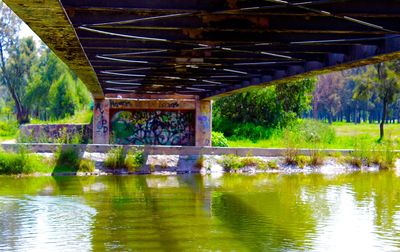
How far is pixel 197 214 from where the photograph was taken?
17281 millimetres

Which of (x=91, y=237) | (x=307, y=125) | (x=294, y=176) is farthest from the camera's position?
(x=307, y=125)

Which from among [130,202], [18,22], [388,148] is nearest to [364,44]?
[130,202]

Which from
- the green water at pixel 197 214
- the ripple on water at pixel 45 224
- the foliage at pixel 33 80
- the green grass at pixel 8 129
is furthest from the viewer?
the foliage at pixel 33 80

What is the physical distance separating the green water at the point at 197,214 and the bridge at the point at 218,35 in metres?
3.71

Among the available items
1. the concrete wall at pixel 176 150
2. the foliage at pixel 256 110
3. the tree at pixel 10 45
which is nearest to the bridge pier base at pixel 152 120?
the concrete wall at pixel 176 150

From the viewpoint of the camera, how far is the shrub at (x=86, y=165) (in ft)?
94.0

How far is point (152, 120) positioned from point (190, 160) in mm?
9538

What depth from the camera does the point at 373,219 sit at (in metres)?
16.8

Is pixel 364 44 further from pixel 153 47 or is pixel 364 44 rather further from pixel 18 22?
pixel 18 22

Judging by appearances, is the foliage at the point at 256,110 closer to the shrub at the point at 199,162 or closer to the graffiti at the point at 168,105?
the graffiti at the point at 168,105

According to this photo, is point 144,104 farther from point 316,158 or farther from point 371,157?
point 371,157

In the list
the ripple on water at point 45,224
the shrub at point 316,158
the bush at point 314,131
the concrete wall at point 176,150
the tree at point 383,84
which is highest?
the tree at point 383,84

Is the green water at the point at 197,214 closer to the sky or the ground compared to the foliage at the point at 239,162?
closer to the ground

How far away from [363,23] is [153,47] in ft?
16.9
